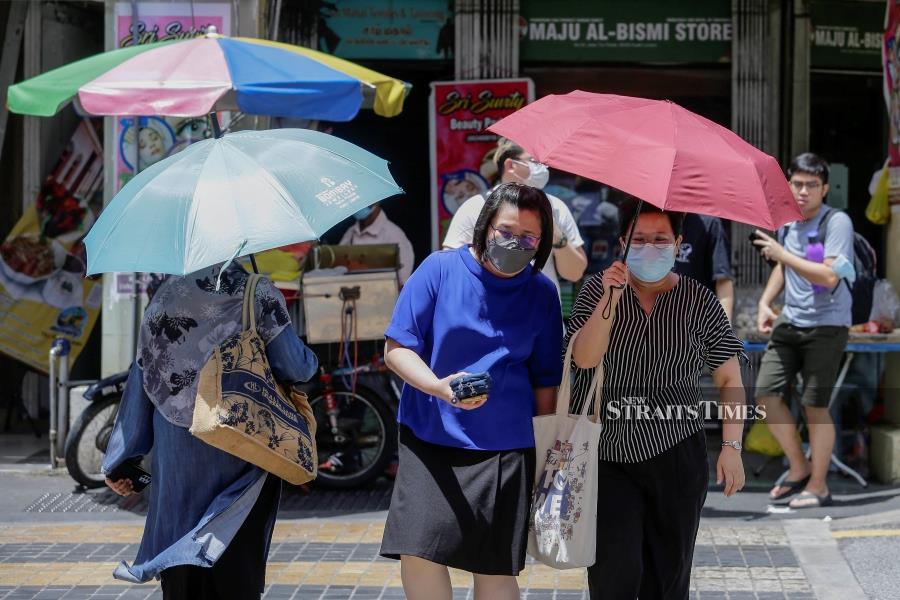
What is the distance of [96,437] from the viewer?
26.9ft

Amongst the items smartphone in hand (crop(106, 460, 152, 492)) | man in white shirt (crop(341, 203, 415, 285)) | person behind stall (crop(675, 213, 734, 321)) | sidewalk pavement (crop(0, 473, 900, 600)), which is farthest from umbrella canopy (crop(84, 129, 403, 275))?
man in white shirt (crop(341, 203, 415, 285))

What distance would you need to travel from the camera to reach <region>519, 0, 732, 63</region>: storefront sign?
1009cm

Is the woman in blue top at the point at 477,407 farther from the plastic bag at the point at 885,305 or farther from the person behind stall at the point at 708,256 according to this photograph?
the plastic bag at the point at 885,305

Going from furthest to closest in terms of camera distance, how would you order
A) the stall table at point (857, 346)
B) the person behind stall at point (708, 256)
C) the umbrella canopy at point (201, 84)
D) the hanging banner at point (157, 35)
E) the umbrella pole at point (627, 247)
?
the hanging banner at point (157, 35), the stall table at point (857, 346), the person behind stall at point (708, 256), the umbrella canopy at point (201, 84), the umbrella pole at point (627, 247)

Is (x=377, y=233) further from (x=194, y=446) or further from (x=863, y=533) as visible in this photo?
(x=194, y=446)

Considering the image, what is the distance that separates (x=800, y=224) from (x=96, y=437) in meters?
4.44

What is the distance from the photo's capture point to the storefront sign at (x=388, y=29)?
32.9 feet

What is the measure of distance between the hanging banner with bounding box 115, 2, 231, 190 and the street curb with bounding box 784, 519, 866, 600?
449cm

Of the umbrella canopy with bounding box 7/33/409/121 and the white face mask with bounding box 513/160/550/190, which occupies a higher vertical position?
the umbrella canopy with bounding box 7/33/409/121

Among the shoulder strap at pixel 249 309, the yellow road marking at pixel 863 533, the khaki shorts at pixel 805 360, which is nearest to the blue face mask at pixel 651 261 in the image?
the shoulder strap at pixel 249 309

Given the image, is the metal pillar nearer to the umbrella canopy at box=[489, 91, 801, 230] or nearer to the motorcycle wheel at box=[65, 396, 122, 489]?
the motorcycle wheel at box=[65, 396, 122, 489]

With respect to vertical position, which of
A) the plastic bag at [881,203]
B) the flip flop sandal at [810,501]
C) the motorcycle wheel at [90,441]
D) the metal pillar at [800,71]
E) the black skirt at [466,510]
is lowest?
the flip flop sandal at [810,501]

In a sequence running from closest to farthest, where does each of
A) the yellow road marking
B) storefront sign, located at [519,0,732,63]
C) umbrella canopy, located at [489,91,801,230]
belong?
umbrella canopy, located at [489,91,801,230] → the yellow road marking → storefront sign, located at [519,0,732,63]

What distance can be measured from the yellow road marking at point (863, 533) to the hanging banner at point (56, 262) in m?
5.73
